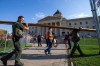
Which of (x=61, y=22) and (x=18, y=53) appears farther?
(x=61, y=22)

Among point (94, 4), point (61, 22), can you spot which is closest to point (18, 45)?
point (94, 4)

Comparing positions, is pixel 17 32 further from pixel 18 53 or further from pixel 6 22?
pixel 6 22

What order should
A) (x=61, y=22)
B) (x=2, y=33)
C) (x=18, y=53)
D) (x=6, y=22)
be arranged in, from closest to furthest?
1. (x=18, y=53)
2. (x=6, y=22)
3. (x=2, y=33)
4. (x=61, y=22)

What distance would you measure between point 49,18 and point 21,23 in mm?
145540

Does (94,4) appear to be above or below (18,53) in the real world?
above

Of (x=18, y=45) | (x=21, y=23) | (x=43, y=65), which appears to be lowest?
(x=43, y=65)

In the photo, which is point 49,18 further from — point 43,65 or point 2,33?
point 43,65

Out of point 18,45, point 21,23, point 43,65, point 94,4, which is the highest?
point 94,4

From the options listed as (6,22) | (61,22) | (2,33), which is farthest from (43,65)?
(61,22)

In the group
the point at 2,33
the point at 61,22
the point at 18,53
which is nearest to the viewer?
the point at 18,53

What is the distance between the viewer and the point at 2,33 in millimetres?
22250

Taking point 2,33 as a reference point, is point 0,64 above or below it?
below

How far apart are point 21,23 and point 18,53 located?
50.8 inches

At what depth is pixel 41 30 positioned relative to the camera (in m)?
153
